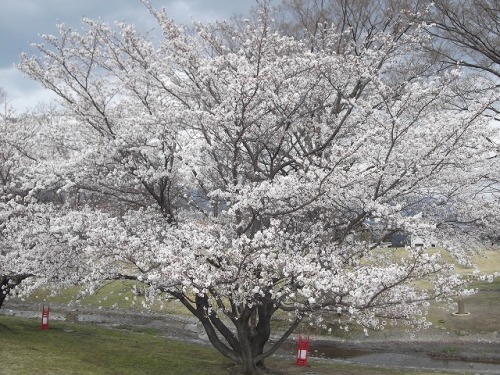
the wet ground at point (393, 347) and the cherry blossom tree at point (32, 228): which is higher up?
the cherry blossom tree at point (32, 228)

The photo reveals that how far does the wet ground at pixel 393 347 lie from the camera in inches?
709

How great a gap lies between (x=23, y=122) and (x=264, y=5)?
15.5 meters

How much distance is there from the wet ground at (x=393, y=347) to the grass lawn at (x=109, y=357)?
2.55 meters

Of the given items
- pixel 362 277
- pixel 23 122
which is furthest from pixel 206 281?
pixel 23 122

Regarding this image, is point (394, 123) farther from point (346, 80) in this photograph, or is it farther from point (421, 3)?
point (421, 3)

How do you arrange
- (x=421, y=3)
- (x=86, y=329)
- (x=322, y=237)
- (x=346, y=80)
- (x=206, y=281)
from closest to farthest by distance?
(x=206, y=281) → (x=322, y=237) → (x=346, y=80) → (x=421, y=3) → (x=86, y=329)

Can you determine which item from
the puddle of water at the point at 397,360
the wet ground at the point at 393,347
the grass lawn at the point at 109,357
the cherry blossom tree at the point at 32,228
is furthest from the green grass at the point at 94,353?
the puddle of water at the point at 397,360

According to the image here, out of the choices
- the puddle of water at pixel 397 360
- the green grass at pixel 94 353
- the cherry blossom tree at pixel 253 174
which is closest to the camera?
the cherry blossom tree at pixel 253 174

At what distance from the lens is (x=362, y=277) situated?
10.4m

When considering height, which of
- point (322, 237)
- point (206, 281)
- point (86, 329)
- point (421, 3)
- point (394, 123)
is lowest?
point (86, 329)

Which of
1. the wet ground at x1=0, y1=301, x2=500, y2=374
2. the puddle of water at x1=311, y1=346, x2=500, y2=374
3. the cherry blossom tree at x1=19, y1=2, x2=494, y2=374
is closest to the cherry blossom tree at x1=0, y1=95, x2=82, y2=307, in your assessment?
the cherry blossom tree at x1=19, y1=2, x2=494, y2=374

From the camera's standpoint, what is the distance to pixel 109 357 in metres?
15.3

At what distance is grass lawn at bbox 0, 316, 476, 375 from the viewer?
1309 centimetres

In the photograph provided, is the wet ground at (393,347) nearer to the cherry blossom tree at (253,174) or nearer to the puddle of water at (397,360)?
the puddle of water at (397,360)
